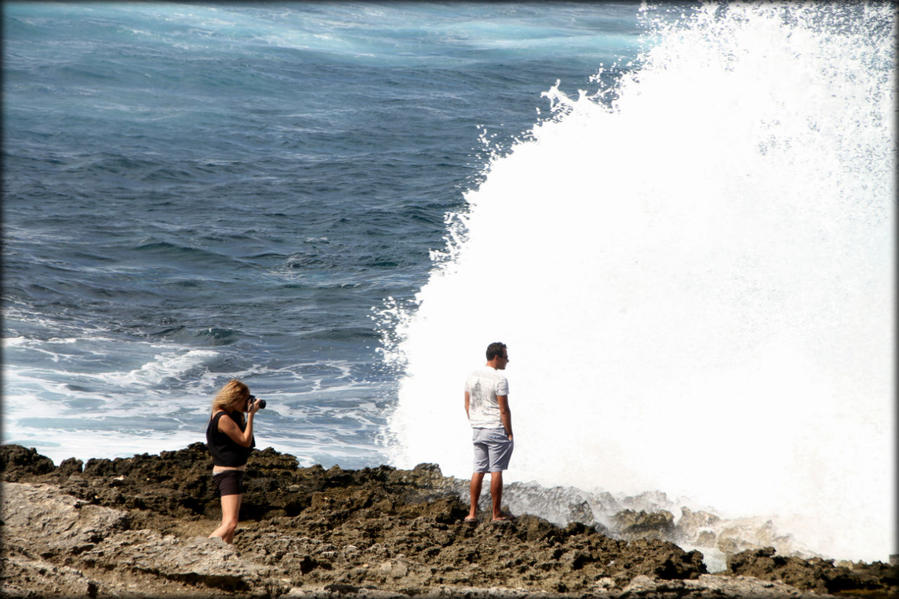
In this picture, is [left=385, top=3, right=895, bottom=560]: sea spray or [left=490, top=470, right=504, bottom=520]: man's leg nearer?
[left=490, top=470, right=504, bottom=520]: man's leg

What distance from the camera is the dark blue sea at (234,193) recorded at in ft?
36.7

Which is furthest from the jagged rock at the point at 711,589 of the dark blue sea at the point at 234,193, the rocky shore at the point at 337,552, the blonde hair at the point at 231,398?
the dark blue sea at the point at 234,193

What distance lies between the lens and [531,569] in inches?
224

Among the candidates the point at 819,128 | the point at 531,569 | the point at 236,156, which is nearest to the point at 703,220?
the point at 819,128

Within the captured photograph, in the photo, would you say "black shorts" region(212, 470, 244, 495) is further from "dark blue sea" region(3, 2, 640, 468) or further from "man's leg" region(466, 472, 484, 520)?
"dark blue sea" region(3, 2, 640, 468)

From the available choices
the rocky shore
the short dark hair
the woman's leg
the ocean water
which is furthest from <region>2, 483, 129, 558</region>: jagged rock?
the short dark hair

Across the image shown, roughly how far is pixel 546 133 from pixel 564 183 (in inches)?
57.5

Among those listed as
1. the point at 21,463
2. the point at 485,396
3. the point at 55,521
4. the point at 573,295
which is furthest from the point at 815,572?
the point at 21,463

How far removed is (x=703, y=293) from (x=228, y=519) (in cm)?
596

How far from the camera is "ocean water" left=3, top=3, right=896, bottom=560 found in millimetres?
8391

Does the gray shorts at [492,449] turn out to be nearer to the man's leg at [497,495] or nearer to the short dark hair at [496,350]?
the man's leg at [497,495]

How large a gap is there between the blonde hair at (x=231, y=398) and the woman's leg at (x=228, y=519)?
A: 0.59 m

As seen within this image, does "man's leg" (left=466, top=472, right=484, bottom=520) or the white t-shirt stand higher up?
the white t-shirt

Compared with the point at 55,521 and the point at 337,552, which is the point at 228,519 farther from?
the point at 55,521
